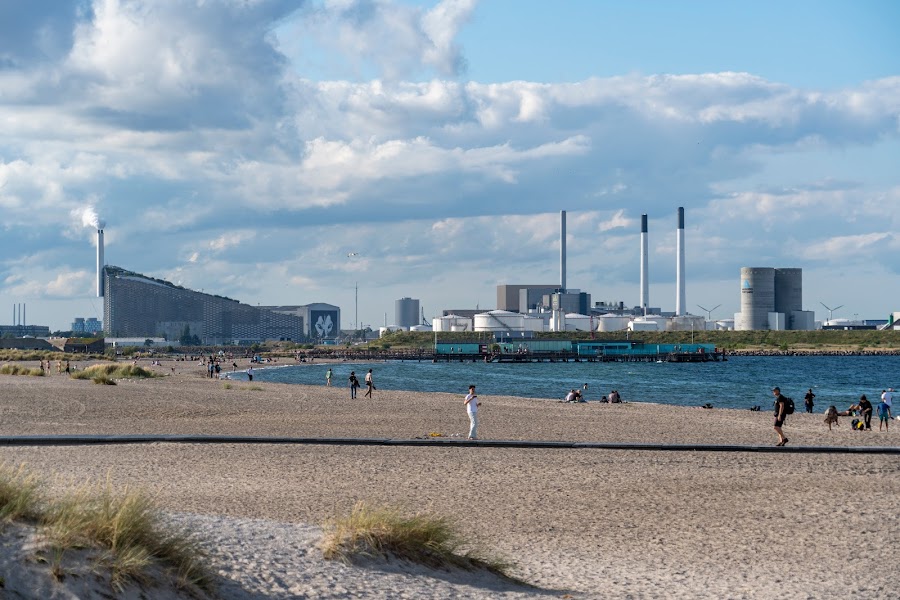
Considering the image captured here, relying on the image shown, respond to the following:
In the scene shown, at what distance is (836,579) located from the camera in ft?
36.8

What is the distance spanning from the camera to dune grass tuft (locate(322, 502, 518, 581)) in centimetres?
920

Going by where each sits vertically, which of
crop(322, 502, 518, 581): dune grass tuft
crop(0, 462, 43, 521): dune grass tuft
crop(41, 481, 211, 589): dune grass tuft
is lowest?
crop(322, 502, 518, 581): dune grass tuft

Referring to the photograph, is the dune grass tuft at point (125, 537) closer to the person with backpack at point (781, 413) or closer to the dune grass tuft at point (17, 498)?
the dune grass tuft at point (17, 498)

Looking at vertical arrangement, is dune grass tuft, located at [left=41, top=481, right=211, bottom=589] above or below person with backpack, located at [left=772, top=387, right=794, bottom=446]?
above

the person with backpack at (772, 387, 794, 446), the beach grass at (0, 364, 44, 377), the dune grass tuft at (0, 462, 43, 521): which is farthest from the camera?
the beach grass at (0, 364, 44, 377)

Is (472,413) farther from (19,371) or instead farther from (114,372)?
(19,371)

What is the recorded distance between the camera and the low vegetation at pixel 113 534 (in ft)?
24.2

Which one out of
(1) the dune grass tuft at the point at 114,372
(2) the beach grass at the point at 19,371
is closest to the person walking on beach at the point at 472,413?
(1) the dune grass tuft at the point at 114,372

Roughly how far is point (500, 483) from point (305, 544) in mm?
8657

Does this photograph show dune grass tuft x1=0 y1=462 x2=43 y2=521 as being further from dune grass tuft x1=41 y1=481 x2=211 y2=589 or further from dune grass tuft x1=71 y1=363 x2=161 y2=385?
dune grass tuft x1=71 y1=363 x2=161 y2=385

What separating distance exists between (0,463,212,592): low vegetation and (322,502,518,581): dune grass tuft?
1.41m

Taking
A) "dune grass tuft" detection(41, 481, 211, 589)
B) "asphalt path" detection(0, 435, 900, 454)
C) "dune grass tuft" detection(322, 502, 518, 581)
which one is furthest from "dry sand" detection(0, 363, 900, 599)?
"asphalt path" detection(0, 435, 900, 454)

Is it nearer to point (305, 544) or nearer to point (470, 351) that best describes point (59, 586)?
point (305, 544)

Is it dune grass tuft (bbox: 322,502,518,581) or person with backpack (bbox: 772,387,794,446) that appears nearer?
dune grass tuft (bbox: 322,502,518,581)
